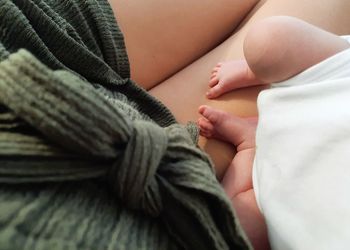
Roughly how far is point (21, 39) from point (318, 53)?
402mm

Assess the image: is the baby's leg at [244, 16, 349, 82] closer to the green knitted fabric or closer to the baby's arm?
the baby's arm

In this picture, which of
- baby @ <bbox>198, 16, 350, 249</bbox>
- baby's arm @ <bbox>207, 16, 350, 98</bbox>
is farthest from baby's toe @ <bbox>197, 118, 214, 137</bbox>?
baby's arm @ <bbox>207, 16, 350, 98</bbox>

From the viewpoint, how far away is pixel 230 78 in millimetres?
665

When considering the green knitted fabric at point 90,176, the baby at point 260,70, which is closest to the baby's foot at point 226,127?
the baby at point 260,70

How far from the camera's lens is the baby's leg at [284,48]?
23.4 inches

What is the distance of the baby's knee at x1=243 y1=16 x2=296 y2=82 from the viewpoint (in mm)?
594

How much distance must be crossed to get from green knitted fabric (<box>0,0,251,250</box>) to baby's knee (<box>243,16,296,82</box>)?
8.8 inches

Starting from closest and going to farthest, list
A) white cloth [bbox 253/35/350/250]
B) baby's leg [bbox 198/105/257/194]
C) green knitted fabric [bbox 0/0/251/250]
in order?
green knitted fabric [bbox 0/0/251/250] → white cloth [bbox 253/35/350/250] → baby's leg [bbox 198/105/257/194]

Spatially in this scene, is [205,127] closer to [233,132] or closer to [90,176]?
[233,132]

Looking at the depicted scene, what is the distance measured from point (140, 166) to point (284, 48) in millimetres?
330

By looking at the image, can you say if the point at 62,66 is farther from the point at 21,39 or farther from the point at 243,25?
the point at 243,25

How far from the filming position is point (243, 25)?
30.3 inches

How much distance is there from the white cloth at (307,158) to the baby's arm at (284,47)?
0.06 ft

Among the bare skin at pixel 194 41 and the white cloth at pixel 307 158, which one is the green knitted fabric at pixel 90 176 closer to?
the white cloth at pixel 307 158
